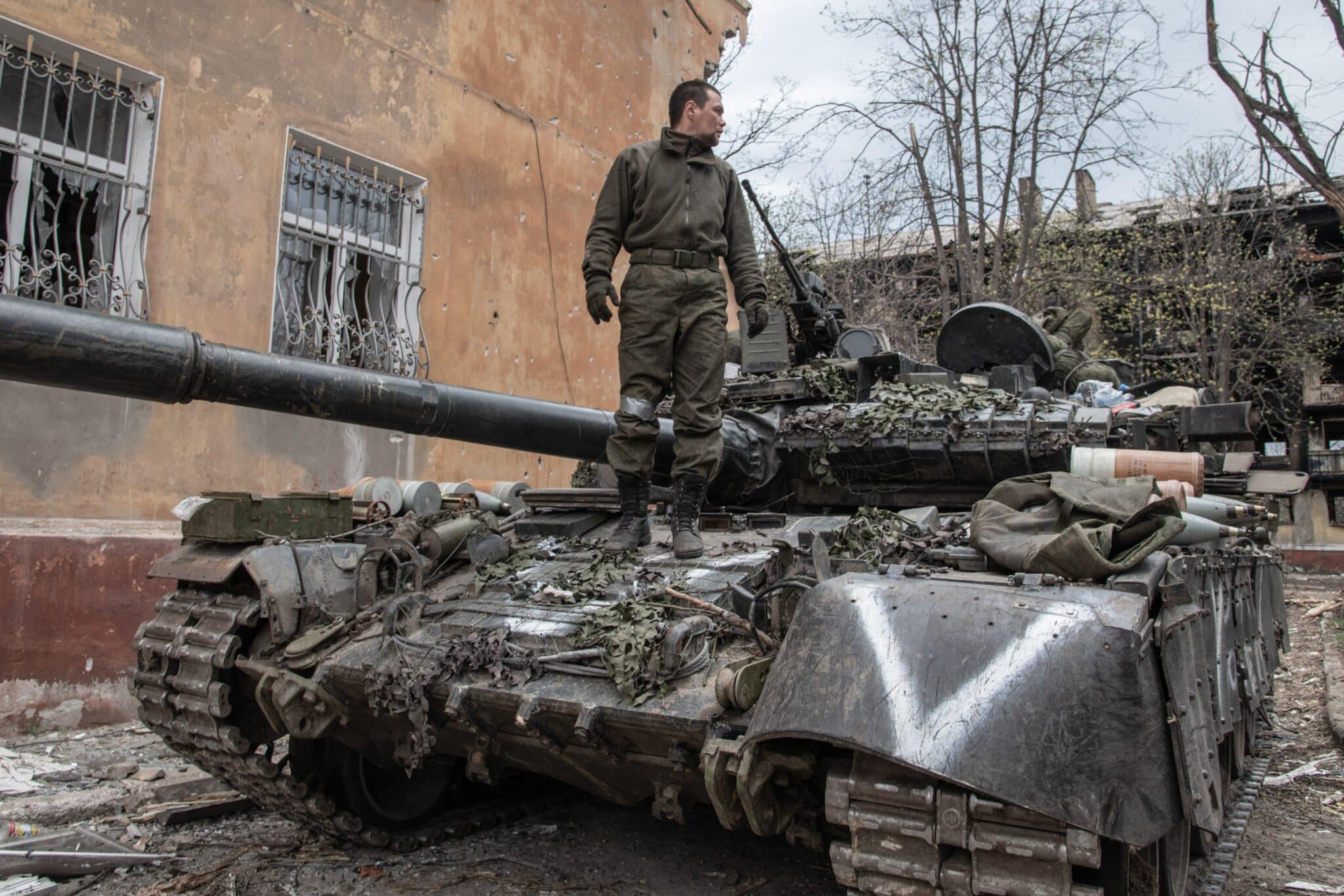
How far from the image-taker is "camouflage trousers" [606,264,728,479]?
4.34 metres

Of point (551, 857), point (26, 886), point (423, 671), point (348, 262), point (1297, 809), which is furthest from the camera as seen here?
point (348, 262)

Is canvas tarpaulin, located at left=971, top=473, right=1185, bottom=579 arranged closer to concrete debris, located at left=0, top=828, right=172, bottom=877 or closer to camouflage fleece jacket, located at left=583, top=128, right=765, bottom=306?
camouflage fleece jacket, located at left=583, top=128, right=765, bottom=306

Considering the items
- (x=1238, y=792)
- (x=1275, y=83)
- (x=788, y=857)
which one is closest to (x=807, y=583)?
(x=788, y=857)

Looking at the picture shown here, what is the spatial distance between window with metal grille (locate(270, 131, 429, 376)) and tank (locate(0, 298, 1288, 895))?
2919 millimetres

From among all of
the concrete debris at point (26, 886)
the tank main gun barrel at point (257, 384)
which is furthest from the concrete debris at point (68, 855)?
the tank main gun barrel at point (257, 384)

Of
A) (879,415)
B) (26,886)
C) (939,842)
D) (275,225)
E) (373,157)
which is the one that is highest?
(373,157)

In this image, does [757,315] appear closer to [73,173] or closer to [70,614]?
[70,614]

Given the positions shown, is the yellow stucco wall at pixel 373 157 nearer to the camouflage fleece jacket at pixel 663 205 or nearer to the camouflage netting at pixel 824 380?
the camouflage netting at pixel 824 380

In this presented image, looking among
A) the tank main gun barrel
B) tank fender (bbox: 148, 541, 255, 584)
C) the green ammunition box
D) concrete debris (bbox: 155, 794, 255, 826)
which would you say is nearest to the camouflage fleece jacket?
the tank main gun barrel

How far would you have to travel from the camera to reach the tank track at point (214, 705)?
13.1 ft

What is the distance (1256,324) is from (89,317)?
21156mm

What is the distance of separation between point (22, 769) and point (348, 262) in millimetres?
3996

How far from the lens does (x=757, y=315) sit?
458 centimetres

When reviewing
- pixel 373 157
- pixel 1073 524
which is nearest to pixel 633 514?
pixel 1073 524
